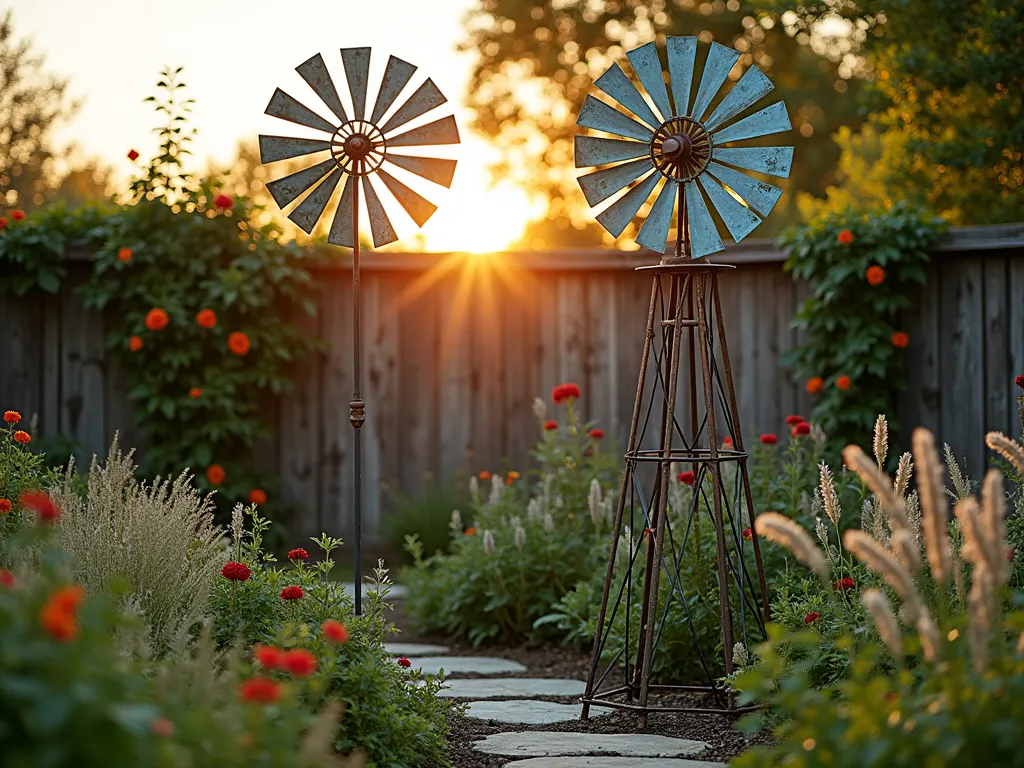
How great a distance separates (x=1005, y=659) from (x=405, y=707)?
5.24 feet

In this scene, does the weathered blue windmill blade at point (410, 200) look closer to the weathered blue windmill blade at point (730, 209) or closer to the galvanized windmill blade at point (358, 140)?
the galvanized windmill blade at point (358, 140)

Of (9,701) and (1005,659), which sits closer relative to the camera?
(9,701)

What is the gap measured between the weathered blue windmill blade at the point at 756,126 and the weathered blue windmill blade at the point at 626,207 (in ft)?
0.81

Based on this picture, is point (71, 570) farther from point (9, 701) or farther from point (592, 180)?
point (592, 180)

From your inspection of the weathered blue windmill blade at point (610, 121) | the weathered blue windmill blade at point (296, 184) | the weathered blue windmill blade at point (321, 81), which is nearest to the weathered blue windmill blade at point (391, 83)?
the weathered blue windmill blade at point (321, 81)

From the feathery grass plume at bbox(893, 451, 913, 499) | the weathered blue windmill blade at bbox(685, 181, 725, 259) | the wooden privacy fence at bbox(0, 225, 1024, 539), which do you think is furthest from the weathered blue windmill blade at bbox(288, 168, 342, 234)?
the wooden privacy fence at bbox(0, 225, 1024, 539)

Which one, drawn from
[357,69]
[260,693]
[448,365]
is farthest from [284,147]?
[448,365]

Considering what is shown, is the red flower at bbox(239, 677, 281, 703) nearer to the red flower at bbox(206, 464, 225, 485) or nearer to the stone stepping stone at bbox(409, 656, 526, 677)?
the stone stepping stone at bbox(409, 656, 526, 677)

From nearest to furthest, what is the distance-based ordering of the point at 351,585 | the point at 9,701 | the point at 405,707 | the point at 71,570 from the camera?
the point at 9,701 < the point at 71,570 < the point at 405,707 < the point at 351,585

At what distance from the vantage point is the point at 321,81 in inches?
140

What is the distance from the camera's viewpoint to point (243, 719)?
1.50 metres

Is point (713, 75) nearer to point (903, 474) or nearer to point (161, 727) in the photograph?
point (903, 474)

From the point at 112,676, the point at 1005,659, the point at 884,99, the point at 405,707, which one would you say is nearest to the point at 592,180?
the point at 405,707

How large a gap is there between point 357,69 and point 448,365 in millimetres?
3049
